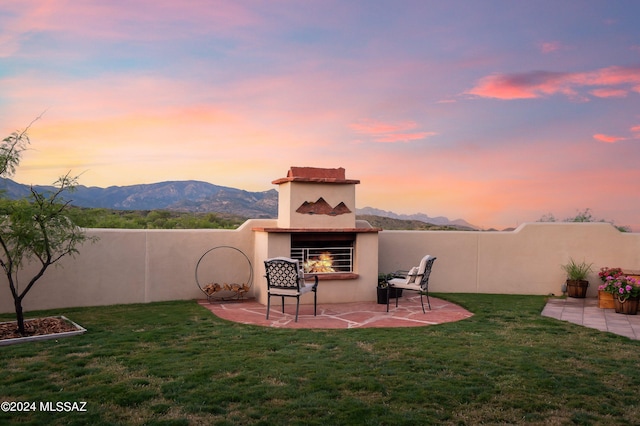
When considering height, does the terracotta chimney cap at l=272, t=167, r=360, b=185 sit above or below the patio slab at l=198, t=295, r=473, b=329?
above

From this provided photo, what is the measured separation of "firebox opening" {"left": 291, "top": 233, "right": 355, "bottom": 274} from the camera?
963 centimetres

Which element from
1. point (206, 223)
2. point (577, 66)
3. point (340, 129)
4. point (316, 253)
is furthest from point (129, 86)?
point (577, 66)

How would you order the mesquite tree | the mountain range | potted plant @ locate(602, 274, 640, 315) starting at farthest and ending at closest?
the mountain range
potted plant @ locate(602, 274, 640, 315)
the mesquite tree

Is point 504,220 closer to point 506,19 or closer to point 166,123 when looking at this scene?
point 506,19

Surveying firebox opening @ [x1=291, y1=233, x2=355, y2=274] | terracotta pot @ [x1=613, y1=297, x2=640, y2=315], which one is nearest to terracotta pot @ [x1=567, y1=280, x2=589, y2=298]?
terracotta pot @ [x1=613, y1=297, x2=640, y2=315]

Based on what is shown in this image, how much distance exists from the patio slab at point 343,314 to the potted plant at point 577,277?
128 inches

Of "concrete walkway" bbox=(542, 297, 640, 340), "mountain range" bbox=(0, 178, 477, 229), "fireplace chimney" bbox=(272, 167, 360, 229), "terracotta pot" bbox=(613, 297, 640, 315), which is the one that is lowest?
"concrete walkway" bbox=(542, 297, 640, 340)

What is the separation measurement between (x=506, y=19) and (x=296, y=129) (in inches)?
221

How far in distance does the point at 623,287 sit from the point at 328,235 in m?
5.52

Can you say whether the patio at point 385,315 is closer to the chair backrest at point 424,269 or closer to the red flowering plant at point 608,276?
the red flowering plant at point 608,276

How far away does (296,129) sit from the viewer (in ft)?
42.8

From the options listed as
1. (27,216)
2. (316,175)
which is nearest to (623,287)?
(316,175)

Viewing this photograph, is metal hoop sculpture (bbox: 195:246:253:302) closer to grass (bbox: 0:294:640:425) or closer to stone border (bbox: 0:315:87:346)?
grass (bbox: 0:294:640:425)

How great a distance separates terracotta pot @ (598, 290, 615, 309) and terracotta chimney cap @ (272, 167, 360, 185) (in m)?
5.23
